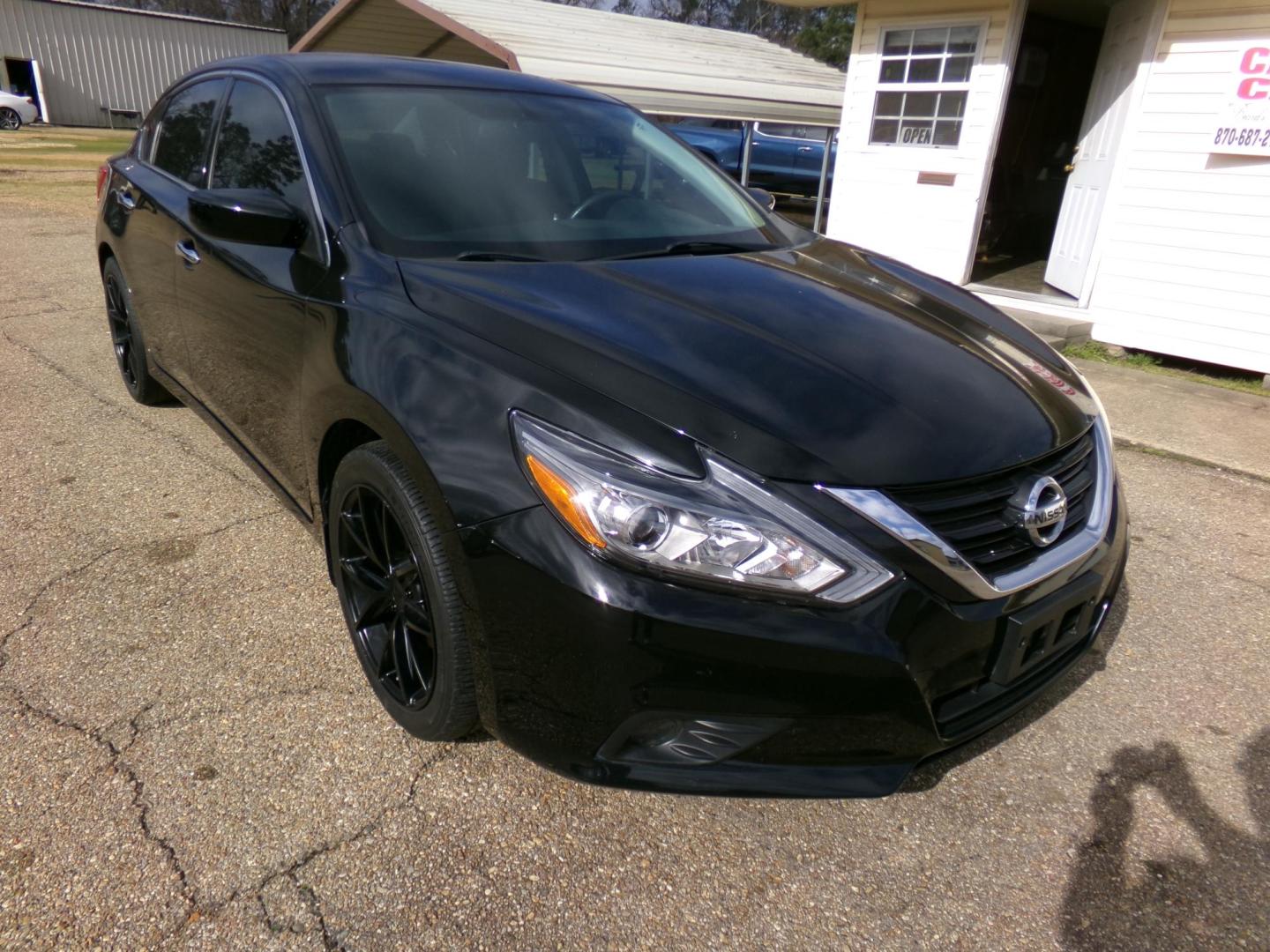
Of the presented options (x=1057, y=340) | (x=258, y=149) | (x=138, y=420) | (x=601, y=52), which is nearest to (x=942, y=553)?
(x=258, y=149)

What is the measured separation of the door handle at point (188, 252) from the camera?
3092 mm

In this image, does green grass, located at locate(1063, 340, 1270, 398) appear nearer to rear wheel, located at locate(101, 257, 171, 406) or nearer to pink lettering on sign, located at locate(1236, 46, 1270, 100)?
pink lettering on sign, located at locate(1236, 46, 1270, 100)

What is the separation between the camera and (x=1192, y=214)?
21.3 ft

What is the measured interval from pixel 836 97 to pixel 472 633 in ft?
49.2

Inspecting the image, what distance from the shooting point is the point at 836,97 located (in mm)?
14695

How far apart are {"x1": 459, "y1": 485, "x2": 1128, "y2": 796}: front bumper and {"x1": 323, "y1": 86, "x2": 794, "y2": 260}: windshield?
1.05 m

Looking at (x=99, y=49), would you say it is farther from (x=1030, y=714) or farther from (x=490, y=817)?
(x=1030, y=714)

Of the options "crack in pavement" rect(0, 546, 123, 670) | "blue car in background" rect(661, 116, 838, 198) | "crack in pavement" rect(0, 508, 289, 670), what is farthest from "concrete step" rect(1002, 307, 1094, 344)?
"blue car in background" rect(661, 116, 838, 198)

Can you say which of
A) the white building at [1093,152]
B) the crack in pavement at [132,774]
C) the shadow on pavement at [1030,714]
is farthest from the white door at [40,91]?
the shadow on pavement at [1030,714]

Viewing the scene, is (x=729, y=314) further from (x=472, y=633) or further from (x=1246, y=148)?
(x=1246, y=148)

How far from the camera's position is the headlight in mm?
1589

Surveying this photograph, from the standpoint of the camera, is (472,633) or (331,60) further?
(331,60)

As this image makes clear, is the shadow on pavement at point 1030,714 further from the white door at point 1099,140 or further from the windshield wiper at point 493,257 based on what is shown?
the white door at point 1099,140

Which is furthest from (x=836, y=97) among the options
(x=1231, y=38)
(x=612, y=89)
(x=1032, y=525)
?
(x=1032, y=525)
